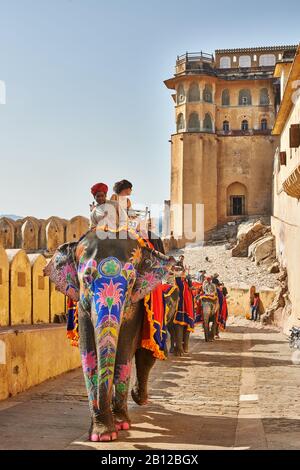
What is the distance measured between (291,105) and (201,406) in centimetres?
2188

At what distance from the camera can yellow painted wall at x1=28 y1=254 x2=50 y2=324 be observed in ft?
39.1

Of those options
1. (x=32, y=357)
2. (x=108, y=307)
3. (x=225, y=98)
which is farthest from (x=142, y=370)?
(x=225, y=98)

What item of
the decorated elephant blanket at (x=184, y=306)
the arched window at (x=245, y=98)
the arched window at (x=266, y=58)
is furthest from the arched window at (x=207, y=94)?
the decorated elephant blanket at (x=184, y=306)

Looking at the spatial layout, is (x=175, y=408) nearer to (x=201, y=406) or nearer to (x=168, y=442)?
(x=201, y=406)

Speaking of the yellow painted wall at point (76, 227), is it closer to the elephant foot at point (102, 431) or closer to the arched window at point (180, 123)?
the elephant foot at point (102, 431)

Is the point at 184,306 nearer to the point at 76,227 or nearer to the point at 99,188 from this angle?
the point at 76,227

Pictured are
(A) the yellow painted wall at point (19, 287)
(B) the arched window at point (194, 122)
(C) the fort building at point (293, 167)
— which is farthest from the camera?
(B) the arched window at point (194, 122)

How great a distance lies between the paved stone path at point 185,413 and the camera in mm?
6422

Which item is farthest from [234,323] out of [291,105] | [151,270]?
[151,270]

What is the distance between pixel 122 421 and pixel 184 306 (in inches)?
373

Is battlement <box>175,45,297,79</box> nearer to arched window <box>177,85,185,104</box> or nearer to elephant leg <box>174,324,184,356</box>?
arched window <box>177,85,185,104</box>

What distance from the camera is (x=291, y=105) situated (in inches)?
1154

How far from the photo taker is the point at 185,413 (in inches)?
325

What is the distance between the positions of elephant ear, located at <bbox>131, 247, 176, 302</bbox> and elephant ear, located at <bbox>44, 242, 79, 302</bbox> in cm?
52
